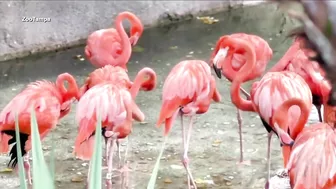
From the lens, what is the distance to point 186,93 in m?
2.82

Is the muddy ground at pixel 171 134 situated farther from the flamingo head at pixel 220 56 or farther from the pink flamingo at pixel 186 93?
the flamingo head at pixel 220 56

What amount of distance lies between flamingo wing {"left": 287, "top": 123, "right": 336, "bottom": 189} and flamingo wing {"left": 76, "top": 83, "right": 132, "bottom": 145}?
766 mm

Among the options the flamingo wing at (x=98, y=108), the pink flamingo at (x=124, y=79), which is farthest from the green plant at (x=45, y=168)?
the pink flamingo at (x=124, y=79)

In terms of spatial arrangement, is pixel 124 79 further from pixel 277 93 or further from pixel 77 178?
pixel 277 93

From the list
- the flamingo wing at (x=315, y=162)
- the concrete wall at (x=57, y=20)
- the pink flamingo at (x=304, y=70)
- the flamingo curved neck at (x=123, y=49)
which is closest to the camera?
the flamingo wing at (x=315, y=162)

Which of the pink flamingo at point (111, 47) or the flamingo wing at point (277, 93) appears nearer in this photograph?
the flamingo wing at point (277, 93)

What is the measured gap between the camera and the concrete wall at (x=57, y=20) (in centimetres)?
474

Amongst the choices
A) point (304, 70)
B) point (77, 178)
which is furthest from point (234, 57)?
point (77, 178)

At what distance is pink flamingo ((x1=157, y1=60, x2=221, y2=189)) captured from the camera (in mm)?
2818

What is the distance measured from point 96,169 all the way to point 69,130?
2.47 meters

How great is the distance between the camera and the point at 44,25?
4887 millimetres

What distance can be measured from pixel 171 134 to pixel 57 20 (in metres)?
1.89

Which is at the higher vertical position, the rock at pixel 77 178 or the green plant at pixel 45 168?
the green plant at pixel 45 168

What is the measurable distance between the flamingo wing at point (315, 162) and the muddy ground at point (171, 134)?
0.51 m
